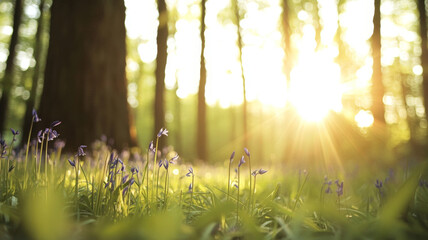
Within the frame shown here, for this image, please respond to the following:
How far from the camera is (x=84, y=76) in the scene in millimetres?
5219

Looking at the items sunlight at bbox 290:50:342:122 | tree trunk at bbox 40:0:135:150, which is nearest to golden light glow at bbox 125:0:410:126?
sunlight at bbox 290:50:342:122

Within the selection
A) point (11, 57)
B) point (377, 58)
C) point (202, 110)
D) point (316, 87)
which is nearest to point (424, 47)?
point (377, 58)

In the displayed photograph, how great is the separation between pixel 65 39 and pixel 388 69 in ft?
61.5

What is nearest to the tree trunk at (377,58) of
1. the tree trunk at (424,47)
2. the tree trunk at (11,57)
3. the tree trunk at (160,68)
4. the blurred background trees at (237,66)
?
the blurred background trees at (237,66)

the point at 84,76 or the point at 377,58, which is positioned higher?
the point at 377,58

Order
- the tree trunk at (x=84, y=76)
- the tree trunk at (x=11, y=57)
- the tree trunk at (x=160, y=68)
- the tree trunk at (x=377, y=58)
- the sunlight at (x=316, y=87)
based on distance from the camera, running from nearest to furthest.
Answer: the tree trunk at (x=84, y=76) < the tree trunk at (x=377, y=58) < the tree trunk at (x=160, y=68) < the tree trunk at (x=11, y=57) < the sunlight at (x=316, y=87)

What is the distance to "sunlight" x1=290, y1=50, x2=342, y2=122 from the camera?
43.0 ft

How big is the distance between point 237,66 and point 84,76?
14.6 metres

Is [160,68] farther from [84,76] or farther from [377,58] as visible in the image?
[377,58]

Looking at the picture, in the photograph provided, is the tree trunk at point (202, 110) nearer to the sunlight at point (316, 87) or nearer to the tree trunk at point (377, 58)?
the sunlight at point (316, 87)

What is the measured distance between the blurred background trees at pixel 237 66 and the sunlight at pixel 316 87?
5 cm

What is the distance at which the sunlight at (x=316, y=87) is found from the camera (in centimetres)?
1312

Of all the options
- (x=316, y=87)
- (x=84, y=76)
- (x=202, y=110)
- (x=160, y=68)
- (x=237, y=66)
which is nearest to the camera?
(x=84, y=76)

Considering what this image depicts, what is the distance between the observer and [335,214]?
1.42 metres
